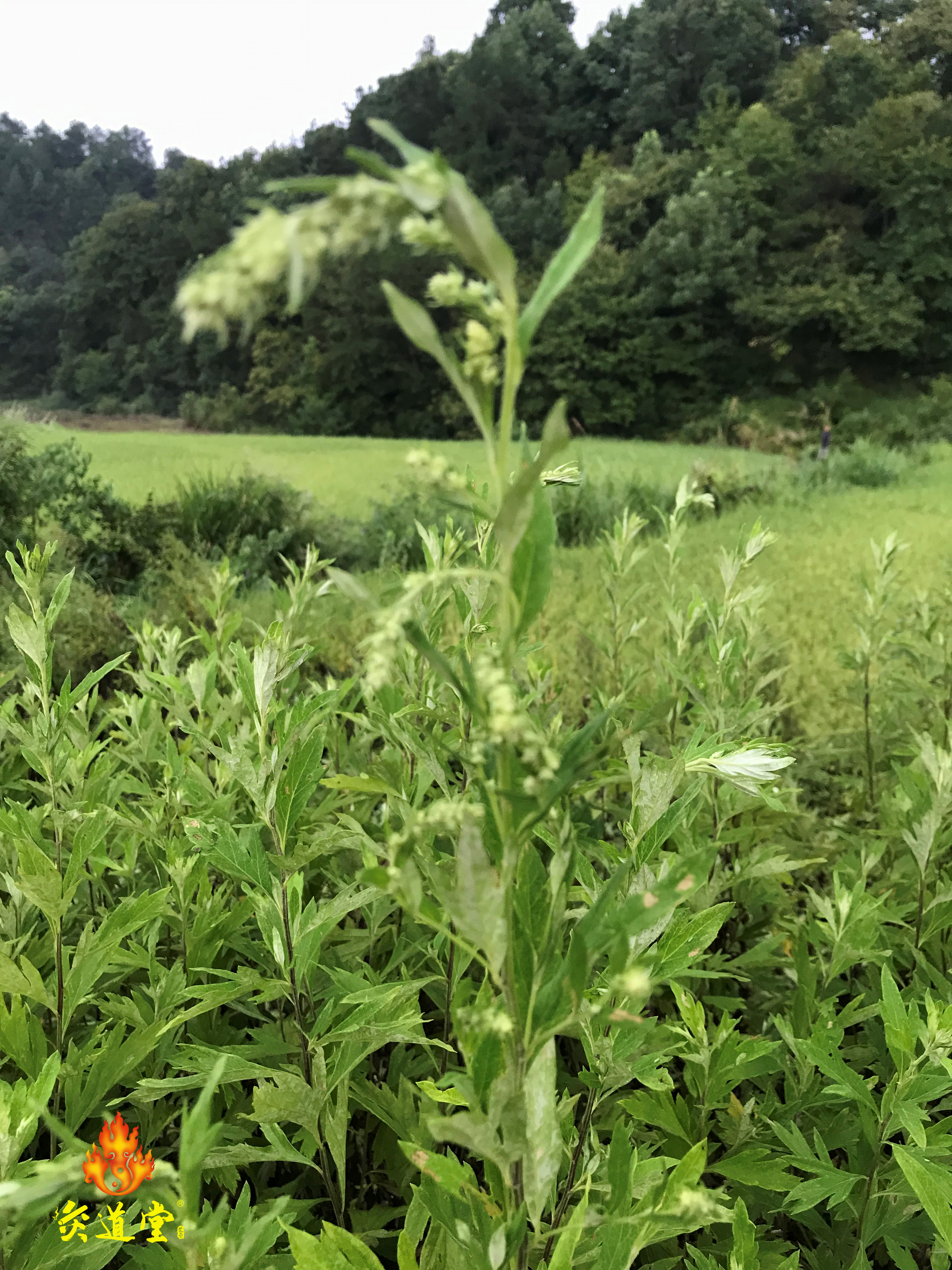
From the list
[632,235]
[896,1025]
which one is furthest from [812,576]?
[632,235]

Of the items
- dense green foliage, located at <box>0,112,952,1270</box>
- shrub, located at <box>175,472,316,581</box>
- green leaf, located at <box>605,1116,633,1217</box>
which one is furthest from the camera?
shrub, located at <box>175,472,316,581</box>

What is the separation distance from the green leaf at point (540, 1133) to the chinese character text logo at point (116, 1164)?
0.23 meters

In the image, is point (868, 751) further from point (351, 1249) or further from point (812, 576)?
point (812, 576)

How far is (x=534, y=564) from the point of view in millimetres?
442

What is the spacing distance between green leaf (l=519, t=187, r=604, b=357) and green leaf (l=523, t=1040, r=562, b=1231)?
43 cm

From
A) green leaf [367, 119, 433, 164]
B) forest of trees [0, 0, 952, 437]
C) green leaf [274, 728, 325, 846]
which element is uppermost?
forest of trees [0, 0, 952, 437]

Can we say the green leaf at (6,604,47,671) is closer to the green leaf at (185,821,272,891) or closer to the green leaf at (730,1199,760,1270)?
the green leaf at (185,821,272,891)

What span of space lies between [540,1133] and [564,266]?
20.7 inches

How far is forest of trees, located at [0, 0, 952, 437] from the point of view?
2088 centimetres

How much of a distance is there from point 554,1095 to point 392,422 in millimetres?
24099

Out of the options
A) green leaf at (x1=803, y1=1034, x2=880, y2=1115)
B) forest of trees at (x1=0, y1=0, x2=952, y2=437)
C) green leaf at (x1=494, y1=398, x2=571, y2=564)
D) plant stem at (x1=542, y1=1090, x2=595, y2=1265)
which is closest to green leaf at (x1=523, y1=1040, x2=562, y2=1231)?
plant stem at (x1=542, y1=1090, x2=595, y2=1265)

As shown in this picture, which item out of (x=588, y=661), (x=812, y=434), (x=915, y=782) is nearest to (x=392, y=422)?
(x=812, y=434)

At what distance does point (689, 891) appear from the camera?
451 mm

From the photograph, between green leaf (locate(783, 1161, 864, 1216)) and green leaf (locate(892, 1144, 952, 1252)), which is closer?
green leaf (locate(892, 1144, 952, 1252))
